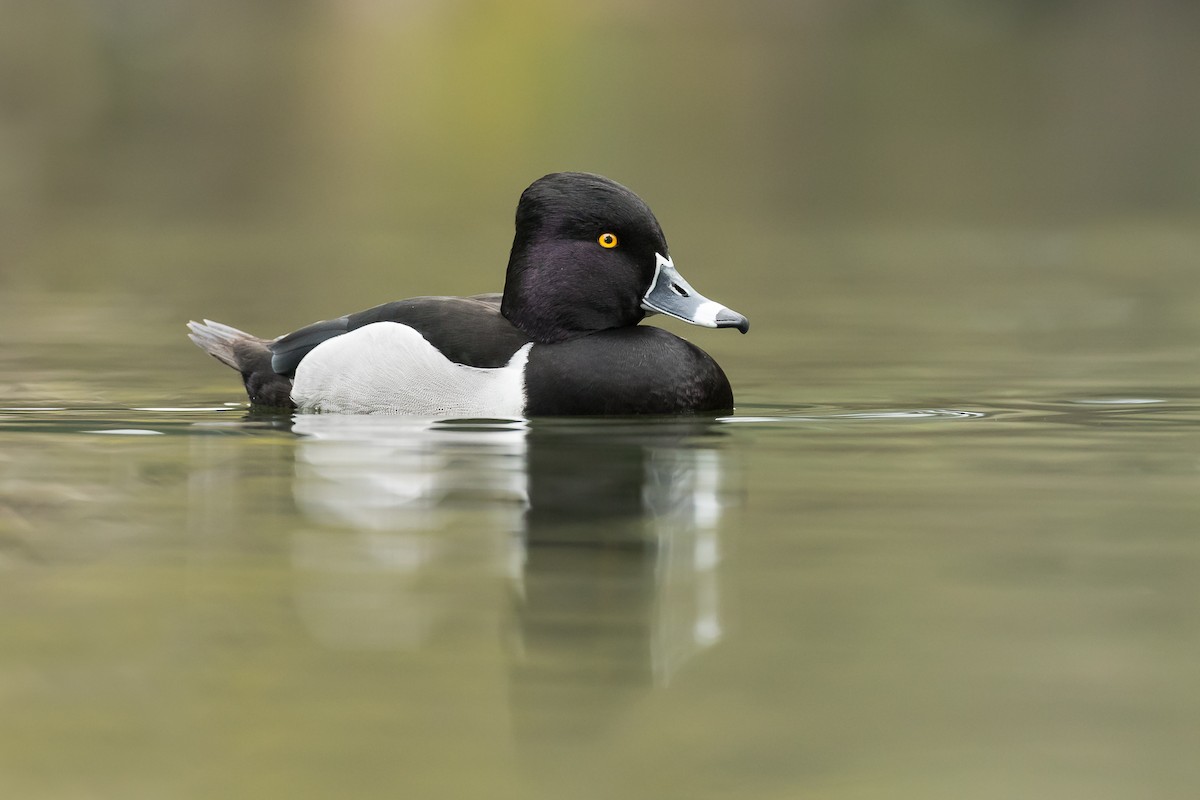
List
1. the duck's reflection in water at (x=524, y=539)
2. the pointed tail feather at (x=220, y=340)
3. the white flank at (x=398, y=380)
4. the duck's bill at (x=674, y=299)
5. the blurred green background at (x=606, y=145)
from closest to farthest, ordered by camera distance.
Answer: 1. the duck's reflection in water at (x=524, y=539)
2. the white flank at (x=398, y=380)
3. the duck's bill at (x=674, y=299)
4. the pointed tail feather at (x=220, y=340)
5. the blurred green background at (x=606, y=145)

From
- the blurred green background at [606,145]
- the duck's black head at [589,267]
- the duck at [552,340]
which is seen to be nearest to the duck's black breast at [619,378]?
the duck at [552,340]

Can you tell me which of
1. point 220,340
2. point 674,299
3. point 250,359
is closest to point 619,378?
point 674,299

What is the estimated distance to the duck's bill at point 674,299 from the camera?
8180 millimetres

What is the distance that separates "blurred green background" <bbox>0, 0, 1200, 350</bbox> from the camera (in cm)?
1617

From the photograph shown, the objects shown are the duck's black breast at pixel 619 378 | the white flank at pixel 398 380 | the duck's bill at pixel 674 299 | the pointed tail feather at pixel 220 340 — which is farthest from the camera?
the pointed tail feather at pixel 220 340

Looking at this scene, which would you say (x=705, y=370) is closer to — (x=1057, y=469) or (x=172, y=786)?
(x=1057, y=469)

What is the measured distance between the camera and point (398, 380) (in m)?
8.16

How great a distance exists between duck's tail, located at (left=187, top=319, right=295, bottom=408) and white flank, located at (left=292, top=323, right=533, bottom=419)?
0.12 metres

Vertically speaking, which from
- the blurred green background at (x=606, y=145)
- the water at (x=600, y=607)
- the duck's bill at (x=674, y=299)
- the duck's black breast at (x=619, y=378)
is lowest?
the water at (x=600, y=607)

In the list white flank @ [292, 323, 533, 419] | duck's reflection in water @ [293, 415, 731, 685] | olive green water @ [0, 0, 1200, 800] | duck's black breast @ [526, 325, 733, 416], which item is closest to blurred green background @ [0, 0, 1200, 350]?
olive green water @ [0, 0, 1200, 800]

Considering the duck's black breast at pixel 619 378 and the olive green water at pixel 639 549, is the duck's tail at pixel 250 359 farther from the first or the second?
the duck's black breast at pixel 619 378

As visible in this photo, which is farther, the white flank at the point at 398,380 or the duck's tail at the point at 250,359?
the duck's tail at the point at 250,359

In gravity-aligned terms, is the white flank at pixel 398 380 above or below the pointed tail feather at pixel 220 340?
below

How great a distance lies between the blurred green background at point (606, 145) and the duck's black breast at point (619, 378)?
3.56m
